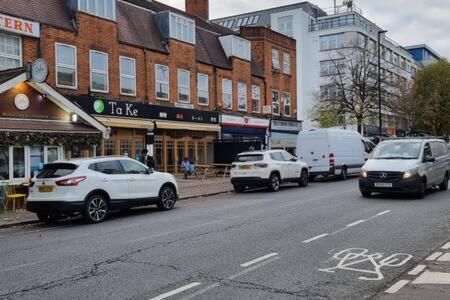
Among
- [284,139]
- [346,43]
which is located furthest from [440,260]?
[346,43]

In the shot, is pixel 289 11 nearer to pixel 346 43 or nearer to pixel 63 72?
pixel 346 43

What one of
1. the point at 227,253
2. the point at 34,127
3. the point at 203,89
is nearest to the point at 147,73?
the point at 203,89

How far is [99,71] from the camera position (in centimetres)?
2294

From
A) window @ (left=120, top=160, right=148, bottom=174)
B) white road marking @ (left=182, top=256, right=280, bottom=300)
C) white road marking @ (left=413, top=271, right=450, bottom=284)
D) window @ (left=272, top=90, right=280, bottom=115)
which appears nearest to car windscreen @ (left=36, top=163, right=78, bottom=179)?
window @ (left=120, top=160, right=148, bottom=174)

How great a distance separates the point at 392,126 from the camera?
6756 cm

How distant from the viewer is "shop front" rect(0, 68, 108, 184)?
15156 millimetres

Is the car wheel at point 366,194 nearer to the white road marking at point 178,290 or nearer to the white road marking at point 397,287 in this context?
the white road marking at point 397,287

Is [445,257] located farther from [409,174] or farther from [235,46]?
[235,46]

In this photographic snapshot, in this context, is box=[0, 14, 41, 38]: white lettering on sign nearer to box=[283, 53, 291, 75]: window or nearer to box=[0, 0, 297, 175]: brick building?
box=[0, 0, 297, 175]: brick building

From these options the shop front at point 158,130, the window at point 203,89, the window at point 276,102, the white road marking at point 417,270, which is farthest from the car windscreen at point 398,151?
the window at point 276,102

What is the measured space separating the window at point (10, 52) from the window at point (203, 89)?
11.5 m

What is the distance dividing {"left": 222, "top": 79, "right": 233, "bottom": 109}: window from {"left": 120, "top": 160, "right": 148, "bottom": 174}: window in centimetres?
1757

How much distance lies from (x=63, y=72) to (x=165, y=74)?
654 centimetres

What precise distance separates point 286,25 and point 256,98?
3194 cm
